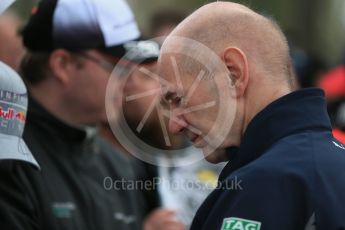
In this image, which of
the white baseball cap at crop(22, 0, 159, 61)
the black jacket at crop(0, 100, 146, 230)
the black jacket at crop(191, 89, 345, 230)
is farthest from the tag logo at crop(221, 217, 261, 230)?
the white baseball cap at crop(22, 0, 159, 61)

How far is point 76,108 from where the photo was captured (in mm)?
4816

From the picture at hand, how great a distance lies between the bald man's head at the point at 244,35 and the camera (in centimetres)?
324

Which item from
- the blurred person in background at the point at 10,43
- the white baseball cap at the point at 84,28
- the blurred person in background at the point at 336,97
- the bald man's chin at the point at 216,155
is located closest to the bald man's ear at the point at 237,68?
the bald man's chin at the point at 216,155

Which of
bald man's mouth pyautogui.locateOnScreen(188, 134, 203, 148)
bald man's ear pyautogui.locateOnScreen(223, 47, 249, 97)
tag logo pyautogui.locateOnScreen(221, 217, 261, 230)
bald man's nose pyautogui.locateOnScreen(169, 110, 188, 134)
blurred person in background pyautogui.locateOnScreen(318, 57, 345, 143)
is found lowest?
blurred person in background pyautogui.locateOnScreen(318, 57, 345, 143)

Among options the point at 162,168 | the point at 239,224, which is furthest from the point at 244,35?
the point at 162,168

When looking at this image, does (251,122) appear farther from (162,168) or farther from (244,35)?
(162,168)

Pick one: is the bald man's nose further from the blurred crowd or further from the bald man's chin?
the blurred crowd

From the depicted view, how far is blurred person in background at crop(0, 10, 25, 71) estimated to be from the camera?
17.4 feet

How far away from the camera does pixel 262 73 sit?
3227 millimetres

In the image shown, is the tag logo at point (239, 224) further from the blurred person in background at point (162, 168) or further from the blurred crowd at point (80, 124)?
the blurred person in background at point (162, 168)

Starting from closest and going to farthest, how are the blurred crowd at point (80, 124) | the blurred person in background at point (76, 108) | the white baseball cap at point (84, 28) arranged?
1. the blurred crowd at point (80, 124)
2. the blurred person in background at point (76, 108)
3. the white baseball cap at point (84, 28)

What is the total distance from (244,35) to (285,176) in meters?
0.57

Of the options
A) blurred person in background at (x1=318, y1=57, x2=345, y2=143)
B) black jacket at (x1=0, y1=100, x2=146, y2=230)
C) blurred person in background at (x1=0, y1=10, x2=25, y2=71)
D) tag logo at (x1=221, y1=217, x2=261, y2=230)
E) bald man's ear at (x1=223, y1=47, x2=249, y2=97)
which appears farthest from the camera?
blurred person in background at (x1=318, y1=57, x2=345, y2=143)

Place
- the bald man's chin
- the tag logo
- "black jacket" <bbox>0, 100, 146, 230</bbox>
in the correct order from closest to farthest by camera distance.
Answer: the tag logo, the bald man's chin, "black jacket" <bbox>0, 100, 146, 230</bbox>
